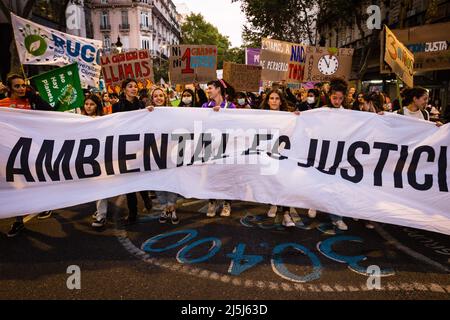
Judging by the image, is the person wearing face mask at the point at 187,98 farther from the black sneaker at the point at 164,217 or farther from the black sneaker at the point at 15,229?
the black sneaker at the point at 15,229

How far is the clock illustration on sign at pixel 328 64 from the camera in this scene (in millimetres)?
6941

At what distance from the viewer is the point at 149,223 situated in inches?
172

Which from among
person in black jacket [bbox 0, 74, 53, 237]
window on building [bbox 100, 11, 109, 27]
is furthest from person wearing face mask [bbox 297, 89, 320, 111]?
window on building [bbox 100, 11, 109, 27]

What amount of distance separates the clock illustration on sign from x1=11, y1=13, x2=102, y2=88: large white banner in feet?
16.2

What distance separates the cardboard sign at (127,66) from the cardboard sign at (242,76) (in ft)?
5.14

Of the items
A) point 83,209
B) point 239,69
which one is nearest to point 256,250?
point 83,209

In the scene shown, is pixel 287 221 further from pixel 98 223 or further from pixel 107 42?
pixel 107 42

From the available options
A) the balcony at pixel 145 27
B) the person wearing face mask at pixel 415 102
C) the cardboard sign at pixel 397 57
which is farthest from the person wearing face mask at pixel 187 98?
the balcony at pixel 145 27

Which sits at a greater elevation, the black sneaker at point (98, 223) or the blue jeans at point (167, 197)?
the blue jeans at point (167, 197)

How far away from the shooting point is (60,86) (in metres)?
5.33

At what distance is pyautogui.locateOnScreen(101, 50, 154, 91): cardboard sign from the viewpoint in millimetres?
6425

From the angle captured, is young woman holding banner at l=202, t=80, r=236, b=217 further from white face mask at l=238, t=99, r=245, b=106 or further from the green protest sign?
white face mask at l=238, t=99, r=245, b=106

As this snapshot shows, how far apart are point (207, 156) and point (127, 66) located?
3662 mm
